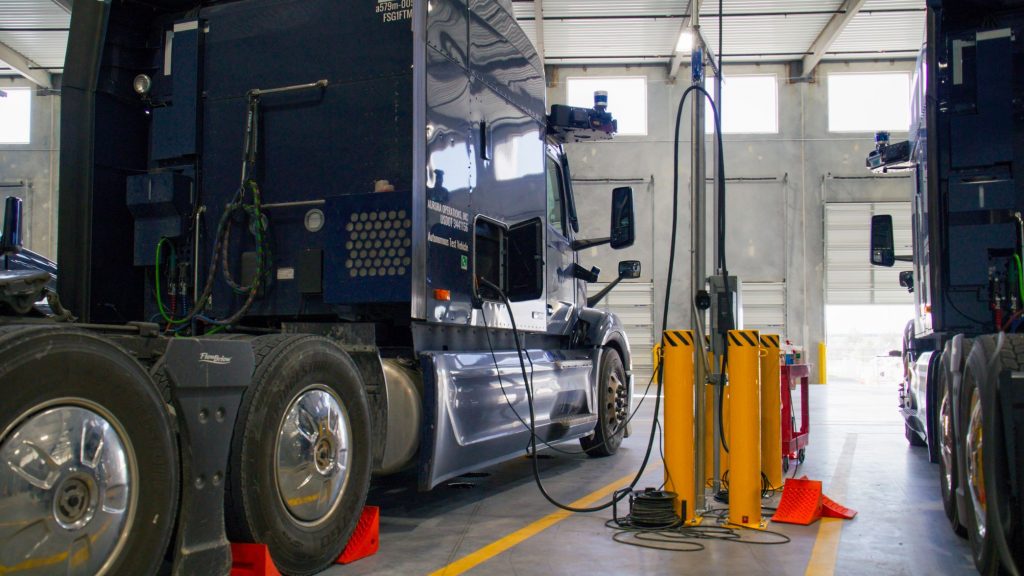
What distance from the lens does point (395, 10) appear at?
5023 millimetres

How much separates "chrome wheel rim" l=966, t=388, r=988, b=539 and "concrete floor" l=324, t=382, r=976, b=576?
0.52 meters

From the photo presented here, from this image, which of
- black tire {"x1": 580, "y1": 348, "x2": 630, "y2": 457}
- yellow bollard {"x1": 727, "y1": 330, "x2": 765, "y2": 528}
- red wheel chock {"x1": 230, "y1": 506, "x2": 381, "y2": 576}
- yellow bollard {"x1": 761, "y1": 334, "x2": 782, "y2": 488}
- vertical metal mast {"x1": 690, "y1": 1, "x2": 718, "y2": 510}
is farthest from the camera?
black tire {"x1": 580, "y1": 348, "x2": 630, "y2": 457}

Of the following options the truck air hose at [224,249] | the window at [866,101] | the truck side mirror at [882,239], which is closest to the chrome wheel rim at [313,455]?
the truck air hose at [224,249]

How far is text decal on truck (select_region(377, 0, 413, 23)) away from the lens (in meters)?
5.00

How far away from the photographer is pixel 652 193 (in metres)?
24.9

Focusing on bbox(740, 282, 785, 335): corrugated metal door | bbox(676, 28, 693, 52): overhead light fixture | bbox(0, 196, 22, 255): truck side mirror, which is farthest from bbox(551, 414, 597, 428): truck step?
bbox(740, 282, 785, 335): corrugated metal door

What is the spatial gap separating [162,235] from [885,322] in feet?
78.5

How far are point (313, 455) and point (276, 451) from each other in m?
0.27

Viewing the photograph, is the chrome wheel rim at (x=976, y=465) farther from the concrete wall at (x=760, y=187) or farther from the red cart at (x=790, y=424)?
the concrete wall at (x=760, y=187)

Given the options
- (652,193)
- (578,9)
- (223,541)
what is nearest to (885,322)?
(652,193)

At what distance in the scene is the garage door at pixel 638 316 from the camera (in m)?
24.6

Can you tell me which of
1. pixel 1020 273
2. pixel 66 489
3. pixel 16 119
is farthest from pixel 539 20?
pixel 66 489

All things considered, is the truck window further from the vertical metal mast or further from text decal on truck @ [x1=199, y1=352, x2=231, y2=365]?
text decal on truck @ [x1=199, y1=352, x2=231, y2=365]

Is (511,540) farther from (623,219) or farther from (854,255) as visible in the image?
(854,255)
